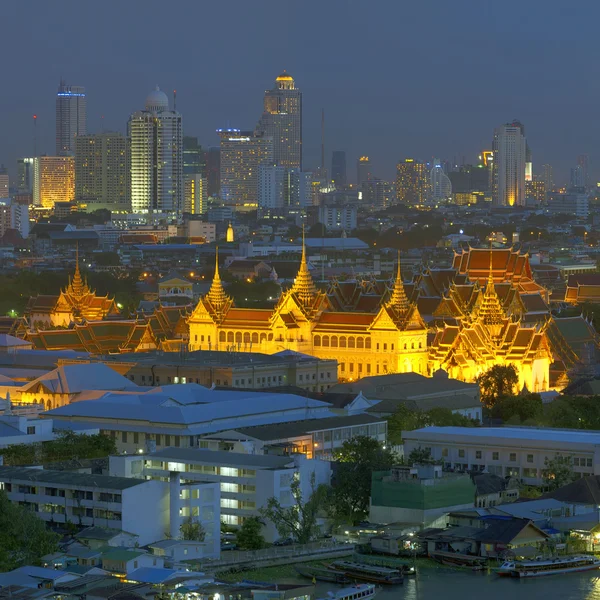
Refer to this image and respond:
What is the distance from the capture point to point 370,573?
35.9 metres

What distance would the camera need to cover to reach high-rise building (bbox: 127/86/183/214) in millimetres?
174875

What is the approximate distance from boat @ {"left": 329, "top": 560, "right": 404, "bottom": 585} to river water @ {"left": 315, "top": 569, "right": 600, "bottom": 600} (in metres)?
0.14

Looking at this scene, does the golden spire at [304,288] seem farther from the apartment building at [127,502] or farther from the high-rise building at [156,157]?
the high-rise building at [156,157]

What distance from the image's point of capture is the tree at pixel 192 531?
1449 inches

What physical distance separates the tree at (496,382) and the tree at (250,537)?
20.7 meters

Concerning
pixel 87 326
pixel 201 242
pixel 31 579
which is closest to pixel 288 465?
pixel 31 579

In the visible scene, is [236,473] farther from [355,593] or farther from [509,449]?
[509,449]

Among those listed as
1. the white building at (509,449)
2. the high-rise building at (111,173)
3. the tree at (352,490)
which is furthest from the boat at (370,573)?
the high-rise building at (111,173)

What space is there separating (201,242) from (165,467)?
393 ft

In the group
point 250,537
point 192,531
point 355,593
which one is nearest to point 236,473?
point 250,537

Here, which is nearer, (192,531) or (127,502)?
(192,531)

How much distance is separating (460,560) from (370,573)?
2191 millimetres

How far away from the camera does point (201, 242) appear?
16000cm

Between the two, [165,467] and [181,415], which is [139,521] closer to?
[165,467]
